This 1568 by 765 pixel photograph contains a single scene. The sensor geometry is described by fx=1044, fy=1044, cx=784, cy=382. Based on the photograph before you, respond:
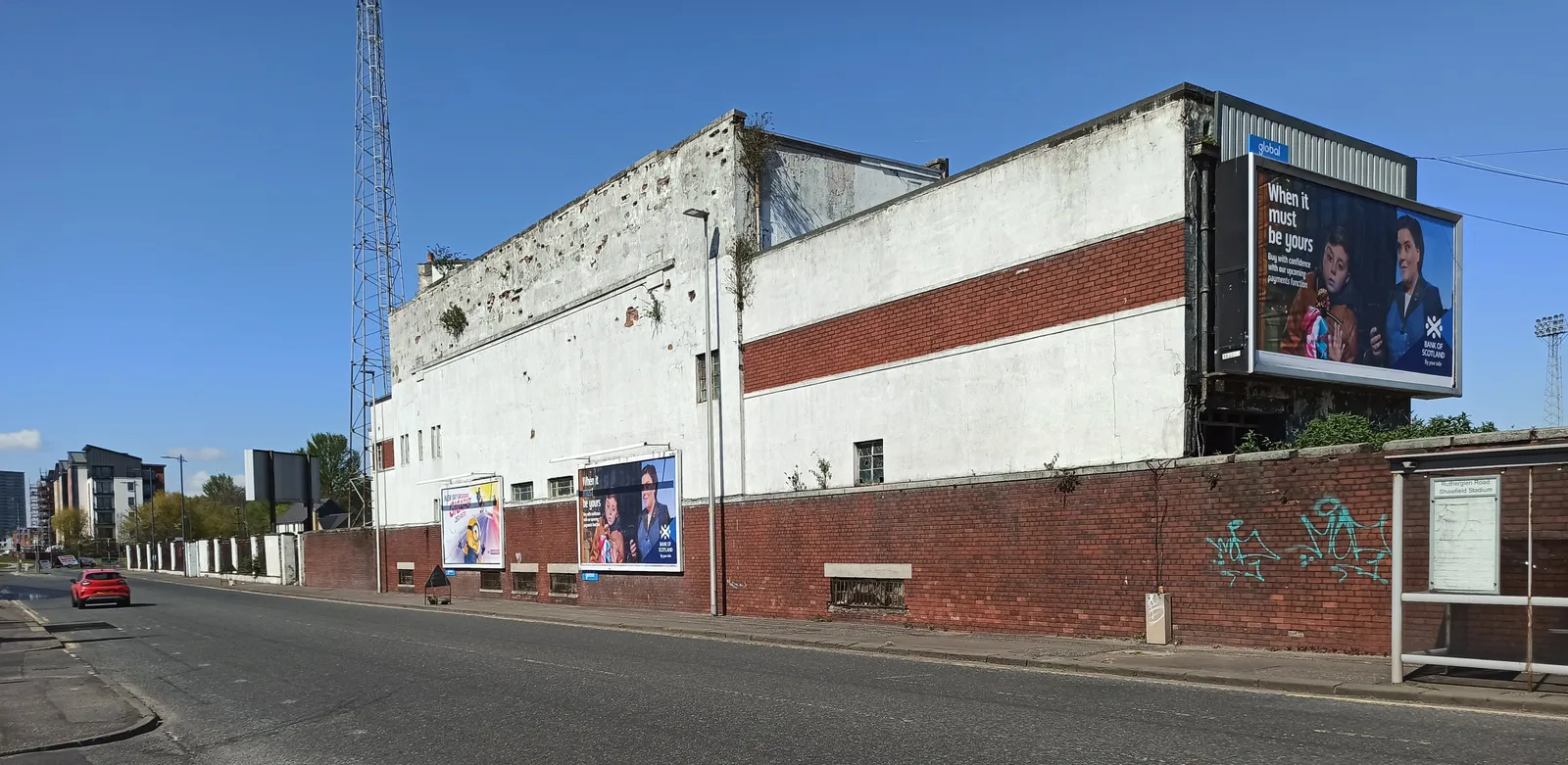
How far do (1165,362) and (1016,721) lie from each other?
7.58 meters

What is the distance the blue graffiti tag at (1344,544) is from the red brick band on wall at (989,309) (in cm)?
369

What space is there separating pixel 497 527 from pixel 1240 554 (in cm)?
2589

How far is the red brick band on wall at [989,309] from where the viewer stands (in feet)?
50.6

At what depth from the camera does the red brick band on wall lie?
15430 mm

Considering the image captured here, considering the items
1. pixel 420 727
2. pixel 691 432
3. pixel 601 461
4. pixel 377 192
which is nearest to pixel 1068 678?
pixel 420 727

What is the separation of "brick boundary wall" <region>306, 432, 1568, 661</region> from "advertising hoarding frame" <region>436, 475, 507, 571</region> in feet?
42.6

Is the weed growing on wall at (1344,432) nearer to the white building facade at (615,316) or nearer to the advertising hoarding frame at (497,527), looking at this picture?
A: the white building facade at (615,316)

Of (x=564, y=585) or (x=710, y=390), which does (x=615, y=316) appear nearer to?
(x=710, y=390)

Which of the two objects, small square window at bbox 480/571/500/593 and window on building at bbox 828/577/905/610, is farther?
small square window at bbox 480/571/500/593

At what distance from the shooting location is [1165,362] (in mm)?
15016

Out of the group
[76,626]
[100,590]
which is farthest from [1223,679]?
[100,590]

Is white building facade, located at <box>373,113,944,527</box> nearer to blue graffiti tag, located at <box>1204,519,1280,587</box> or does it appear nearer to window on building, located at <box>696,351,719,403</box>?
window on building, located at <box>696,351,719,403</box>

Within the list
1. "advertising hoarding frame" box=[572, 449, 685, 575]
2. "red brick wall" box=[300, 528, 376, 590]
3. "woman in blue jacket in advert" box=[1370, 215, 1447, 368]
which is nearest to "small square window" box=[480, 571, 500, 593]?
"advertising hoarding frame" box=[572, 449, 685, 575]

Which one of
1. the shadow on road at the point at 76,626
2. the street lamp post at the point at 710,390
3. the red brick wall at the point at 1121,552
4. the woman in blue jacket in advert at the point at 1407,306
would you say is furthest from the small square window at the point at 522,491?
the woman in blue jacket in advert at the point at 1407,306
